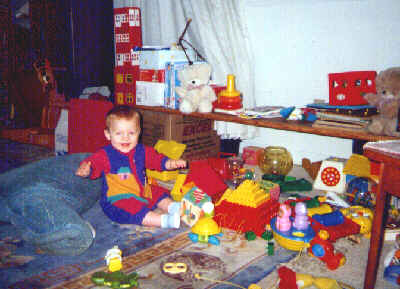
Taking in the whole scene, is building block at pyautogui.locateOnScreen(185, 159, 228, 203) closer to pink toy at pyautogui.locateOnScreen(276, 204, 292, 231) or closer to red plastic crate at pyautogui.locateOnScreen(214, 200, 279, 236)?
red plastic crate at pyautogui.locateOnScreen(214, 200, 279, 236)

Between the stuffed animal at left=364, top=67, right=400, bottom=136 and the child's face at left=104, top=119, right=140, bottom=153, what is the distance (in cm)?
118

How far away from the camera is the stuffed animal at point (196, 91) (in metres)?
2.46

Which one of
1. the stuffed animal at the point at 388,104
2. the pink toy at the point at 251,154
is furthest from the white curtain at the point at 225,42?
the stuffed animal at the point at 388,104

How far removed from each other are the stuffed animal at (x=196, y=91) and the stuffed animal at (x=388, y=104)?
1030 mm

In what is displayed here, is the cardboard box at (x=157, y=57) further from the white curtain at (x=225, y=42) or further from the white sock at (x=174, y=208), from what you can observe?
the white sock at (x=174, y=208)

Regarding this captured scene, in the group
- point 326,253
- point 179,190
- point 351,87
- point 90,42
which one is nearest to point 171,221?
point 179,190

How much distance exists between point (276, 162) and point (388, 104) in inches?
34.5

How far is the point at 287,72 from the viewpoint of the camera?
8.98 ft

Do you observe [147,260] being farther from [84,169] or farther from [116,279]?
[84,169]

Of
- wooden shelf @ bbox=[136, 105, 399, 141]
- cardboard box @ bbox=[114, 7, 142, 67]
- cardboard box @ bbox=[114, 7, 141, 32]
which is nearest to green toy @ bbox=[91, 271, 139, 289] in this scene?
wooden shelf @ bbox=[136, 105, 399, 141]

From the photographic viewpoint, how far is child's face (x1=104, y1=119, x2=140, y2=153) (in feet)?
6.01

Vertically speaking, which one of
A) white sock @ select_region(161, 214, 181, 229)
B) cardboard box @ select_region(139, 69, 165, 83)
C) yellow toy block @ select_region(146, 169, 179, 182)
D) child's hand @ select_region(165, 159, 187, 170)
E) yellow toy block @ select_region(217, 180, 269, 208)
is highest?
cardboard box @ select_region(139, 69, 165, 83)

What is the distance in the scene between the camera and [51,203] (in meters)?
1.58

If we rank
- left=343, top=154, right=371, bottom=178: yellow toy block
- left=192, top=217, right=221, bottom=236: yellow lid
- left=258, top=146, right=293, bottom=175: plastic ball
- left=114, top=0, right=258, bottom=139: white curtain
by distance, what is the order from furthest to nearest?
left=114, top=0, right=258, bottom=139: white curtain → left=258, top=146, right=293, bottom=175: plastic ball → left=343, top=154, right=371, bottom=178: yellow toy block → left=192, top=217, right=221, bottom=236: yellow lid
